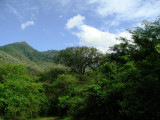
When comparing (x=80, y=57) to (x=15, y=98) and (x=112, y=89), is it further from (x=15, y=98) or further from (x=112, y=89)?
(x=112, y=89)

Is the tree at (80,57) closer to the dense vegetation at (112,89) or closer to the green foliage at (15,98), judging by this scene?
the dense vegetation at (112,89)

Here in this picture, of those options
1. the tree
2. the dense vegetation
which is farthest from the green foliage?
the tree

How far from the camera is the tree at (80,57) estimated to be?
39625 millimetres

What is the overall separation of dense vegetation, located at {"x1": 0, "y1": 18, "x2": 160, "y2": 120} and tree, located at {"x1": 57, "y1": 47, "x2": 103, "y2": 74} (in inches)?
305

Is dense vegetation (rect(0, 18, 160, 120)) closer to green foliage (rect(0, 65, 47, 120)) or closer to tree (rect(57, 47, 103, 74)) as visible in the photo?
green foliage (rect(0, 65, 47, 120))

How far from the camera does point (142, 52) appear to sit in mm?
10328

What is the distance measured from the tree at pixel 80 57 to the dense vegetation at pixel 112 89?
774 cm

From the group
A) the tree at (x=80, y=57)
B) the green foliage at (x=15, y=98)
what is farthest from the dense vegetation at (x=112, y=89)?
the tree at (x=80, y=57)

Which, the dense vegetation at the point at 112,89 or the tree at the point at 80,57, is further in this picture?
the tree at the point at 80,57

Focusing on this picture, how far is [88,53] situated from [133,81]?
106 ft

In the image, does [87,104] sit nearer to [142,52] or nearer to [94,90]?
[94,90]

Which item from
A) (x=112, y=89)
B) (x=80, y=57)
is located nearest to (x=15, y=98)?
(x=112, y=89)

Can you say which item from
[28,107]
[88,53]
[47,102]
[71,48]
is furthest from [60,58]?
[28,107]

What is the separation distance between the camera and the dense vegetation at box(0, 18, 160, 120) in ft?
19.2
